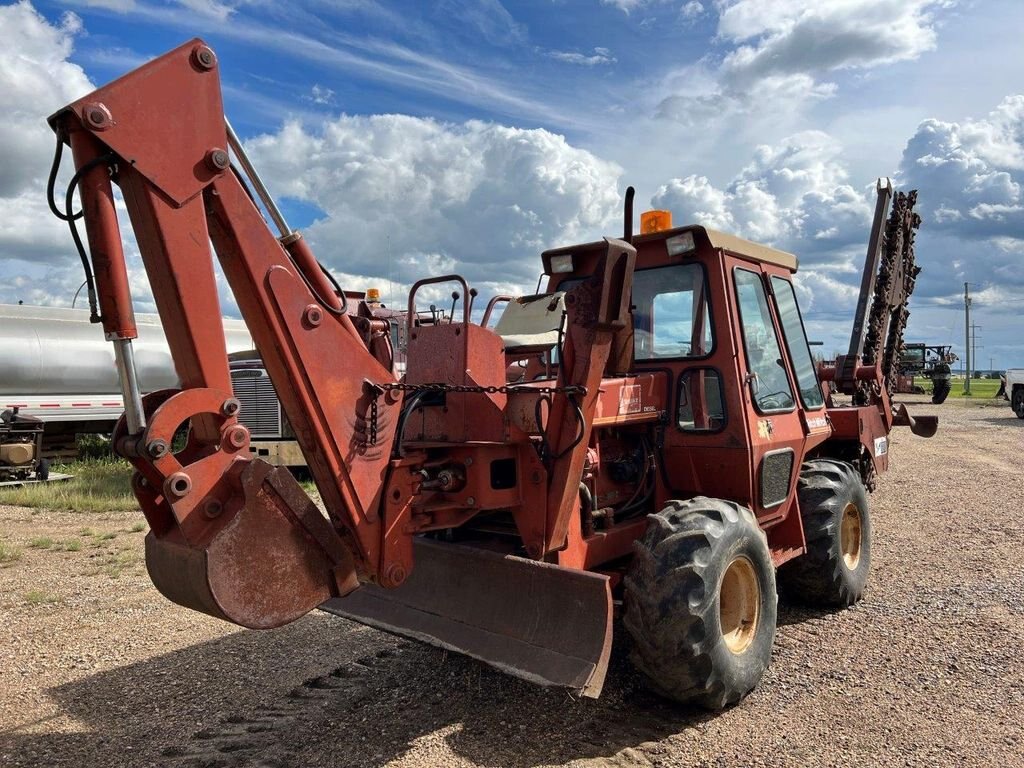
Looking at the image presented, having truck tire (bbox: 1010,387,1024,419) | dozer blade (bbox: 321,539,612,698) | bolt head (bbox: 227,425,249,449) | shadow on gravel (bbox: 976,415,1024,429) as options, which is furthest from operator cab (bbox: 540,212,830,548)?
truck tire (bbox: 1010,387,1024,419)

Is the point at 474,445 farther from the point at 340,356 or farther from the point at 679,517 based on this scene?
the point at 679,517

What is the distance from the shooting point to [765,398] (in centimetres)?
514

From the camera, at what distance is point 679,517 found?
419 centimetres

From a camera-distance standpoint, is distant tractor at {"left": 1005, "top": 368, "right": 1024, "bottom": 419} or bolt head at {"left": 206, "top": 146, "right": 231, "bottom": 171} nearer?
bolt head at {"left": 206, "top": 146, "right": 231, "bottom": 171}

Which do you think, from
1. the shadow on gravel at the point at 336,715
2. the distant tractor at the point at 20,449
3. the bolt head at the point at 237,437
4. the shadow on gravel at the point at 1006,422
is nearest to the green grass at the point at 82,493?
the distant tractor at the point at 20,449

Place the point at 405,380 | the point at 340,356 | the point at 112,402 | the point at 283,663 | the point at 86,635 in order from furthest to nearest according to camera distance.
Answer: the point at 112,402 < the point at 86,635 < the point at 283,663 < the point at 405,380 < the point at 340,356

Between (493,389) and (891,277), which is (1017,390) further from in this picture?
(493,389)

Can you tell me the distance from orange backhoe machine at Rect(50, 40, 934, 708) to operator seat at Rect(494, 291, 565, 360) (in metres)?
0.10

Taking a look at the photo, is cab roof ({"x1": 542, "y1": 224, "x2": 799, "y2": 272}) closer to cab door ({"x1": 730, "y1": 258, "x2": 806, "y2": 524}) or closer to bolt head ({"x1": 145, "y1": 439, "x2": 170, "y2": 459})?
cab door ({"x1": 730, "y1": 258, "x2": 806, "y2": 524})

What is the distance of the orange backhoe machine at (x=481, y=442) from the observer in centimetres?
302

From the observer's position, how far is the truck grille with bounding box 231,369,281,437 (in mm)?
11664

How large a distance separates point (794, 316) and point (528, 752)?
363 cm

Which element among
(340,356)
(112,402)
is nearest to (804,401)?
(340,356)

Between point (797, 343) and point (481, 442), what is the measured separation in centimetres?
294
